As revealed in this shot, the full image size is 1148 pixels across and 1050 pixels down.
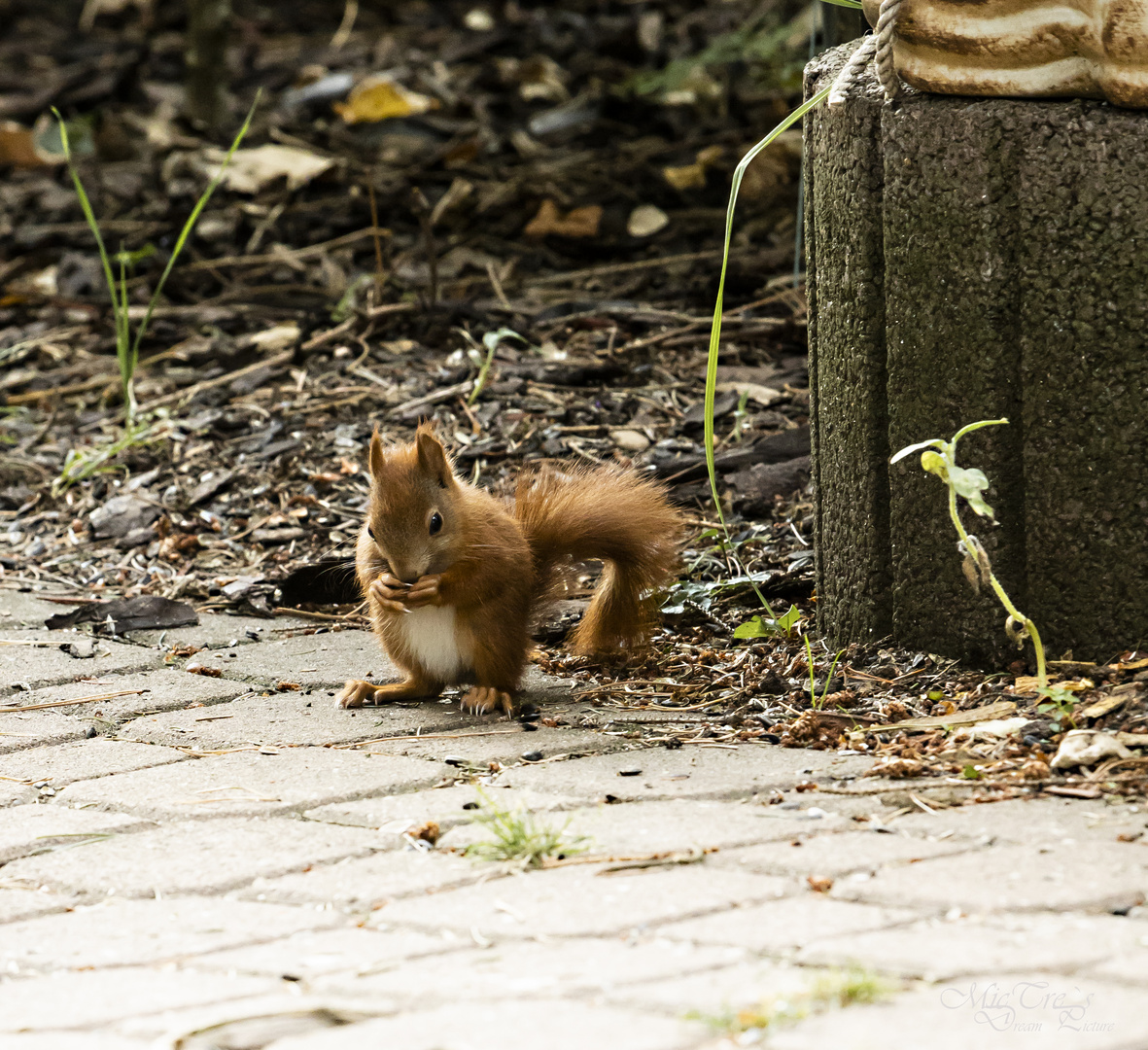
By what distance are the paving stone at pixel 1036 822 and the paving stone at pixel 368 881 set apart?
0.66m

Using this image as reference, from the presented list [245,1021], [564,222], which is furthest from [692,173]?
[245,1021]

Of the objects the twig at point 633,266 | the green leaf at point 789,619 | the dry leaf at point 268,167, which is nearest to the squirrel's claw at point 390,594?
the green leaf at point 789,619

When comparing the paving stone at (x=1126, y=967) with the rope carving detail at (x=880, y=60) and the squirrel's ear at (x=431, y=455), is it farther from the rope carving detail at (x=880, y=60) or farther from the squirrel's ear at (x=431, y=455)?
the squirrel's ear at (x=431, y=455)

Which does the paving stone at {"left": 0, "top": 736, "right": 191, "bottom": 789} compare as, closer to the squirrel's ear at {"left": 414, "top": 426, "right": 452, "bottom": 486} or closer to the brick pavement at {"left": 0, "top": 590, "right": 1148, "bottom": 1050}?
the brick pavement at {"left": 0, "top": 590, "right": 1148, "bottom": 1050}

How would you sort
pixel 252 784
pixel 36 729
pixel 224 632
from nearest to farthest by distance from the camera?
pixel 252 784 → pixel 36 729 → pixel 224 632

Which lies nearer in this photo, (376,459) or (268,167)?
(376,459)

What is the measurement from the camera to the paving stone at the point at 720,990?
1620 mm

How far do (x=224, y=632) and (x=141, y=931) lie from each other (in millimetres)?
2235

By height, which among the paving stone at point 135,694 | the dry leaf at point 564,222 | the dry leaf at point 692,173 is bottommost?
the paving stone at point 135,694

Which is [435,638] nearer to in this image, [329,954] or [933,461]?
[933,461]

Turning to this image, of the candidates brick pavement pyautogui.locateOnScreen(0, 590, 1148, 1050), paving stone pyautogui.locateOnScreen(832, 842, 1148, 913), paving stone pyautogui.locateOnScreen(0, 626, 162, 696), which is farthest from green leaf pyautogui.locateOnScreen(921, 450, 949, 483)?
paving stone pyautogui.locateOnScreen(0, 626, 162, 696)

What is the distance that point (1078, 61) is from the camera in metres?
2.80

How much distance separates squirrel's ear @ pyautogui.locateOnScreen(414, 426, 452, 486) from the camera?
3426 millimetres

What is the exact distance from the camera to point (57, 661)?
12.9ft
